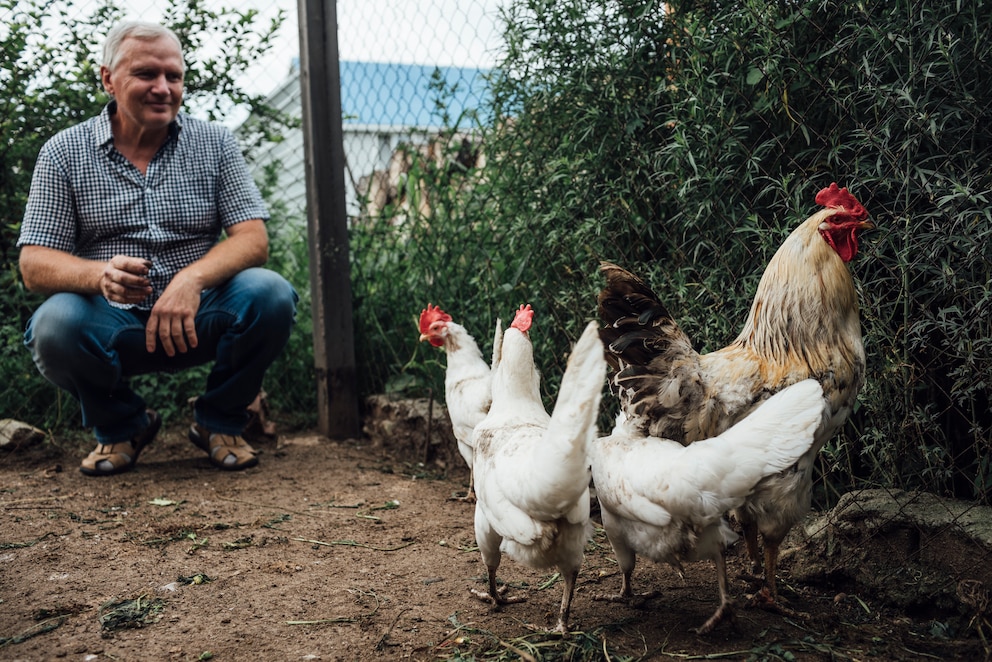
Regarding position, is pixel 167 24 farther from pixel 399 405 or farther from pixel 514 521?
pixel 514 521

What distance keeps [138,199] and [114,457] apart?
132 cm

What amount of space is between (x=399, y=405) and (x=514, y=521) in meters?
2.39

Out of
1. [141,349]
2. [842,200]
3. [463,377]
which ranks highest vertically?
[842,200]

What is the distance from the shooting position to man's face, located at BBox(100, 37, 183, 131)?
12.1ft

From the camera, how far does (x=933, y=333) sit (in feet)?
7.71

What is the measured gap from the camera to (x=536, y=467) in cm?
192

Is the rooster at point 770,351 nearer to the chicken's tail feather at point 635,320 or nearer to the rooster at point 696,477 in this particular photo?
the chicken's tail feather at point 635,320

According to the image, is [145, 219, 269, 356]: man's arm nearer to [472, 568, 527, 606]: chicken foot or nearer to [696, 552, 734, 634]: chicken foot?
[472, 568, 527, 606]: chicken foot

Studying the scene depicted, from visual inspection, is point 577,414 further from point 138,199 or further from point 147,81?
point 147,81

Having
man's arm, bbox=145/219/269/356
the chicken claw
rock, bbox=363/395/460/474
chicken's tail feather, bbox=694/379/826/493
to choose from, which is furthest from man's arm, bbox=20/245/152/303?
chicken's tail feather, bbox=694/379/826/493

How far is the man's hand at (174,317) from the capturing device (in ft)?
11.6

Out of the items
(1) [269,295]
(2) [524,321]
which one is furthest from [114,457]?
(2) [524,321]

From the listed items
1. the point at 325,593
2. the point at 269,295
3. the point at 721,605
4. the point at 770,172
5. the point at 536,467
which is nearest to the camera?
the point at 536,467

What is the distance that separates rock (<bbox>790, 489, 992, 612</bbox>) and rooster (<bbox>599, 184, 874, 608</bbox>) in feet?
1.09
